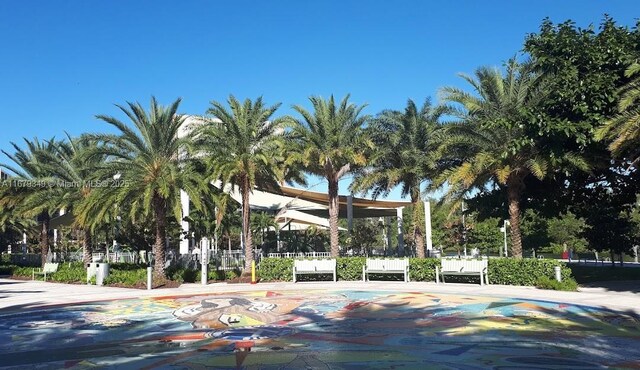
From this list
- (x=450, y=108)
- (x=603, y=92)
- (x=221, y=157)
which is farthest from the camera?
(x=221, y=157)

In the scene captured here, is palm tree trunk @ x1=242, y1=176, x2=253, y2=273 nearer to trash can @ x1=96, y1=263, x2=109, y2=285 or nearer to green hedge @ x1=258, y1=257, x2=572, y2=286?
green hedge @ x1=258, y1=257, x2=572, y2=286

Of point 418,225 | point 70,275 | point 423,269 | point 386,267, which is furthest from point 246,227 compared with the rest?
point 70,275

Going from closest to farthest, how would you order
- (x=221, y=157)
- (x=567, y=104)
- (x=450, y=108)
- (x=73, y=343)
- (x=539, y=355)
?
(x=539, y=355) < (x=73, y=343) < (x=567, y=104) < (x=450, y=108) < (x=221, y=157)

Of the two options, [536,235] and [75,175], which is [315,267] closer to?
[75,175]

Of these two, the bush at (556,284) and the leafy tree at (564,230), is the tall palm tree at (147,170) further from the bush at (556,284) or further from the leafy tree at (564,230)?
the leafy tree at (564,230)

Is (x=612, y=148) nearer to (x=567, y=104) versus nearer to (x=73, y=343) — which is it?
(x=567, y=104)

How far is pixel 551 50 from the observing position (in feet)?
51.2

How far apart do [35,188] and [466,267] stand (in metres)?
22.9

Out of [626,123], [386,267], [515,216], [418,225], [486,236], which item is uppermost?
[626,123]

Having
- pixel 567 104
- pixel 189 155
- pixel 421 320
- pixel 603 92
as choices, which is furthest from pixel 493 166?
Result: pixel 189 155

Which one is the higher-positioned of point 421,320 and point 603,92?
point 603,92

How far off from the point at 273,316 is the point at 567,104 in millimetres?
10580

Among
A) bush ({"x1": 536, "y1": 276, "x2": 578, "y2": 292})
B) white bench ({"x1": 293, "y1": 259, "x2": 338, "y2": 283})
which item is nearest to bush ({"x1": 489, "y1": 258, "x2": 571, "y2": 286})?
bush ({"x1": 536, "y1": 276, "x2": 578, "y2": 292})

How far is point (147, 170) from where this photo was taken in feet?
65.8
